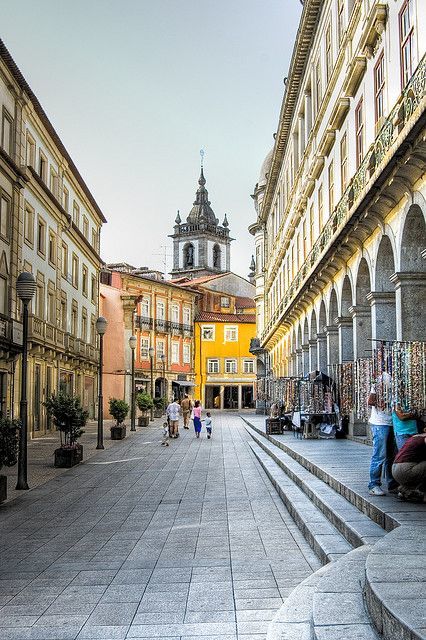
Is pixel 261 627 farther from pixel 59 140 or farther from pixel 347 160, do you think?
pixel 59 140

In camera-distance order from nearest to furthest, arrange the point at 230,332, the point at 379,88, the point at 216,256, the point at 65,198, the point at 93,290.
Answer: the point at 379,88 → the point at 65,198 → the point at 93,290 → the point at 230,332 → the point at 216,256

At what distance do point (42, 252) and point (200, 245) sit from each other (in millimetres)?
80725

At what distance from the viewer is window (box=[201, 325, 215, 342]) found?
3184 inches

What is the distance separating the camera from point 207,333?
81.0 meters

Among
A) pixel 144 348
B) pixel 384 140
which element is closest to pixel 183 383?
pixel 144 348

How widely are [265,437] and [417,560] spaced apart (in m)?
20.2

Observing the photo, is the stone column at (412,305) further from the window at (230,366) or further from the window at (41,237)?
the window at (230,366)

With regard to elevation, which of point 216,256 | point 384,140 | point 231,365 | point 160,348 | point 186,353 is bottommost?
point 231,365

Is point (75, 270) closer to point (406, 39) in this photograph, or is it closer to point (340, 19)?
point (340, 19)

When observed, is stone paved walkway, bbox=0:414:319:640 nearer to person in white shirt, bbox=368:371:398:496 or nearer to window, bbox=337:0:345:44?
person in white shirt, bbox=368:371:398:496

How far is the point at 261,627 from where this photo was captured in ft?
18.2

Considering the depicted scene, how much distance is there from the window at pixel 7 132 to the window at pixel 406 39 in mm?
14940

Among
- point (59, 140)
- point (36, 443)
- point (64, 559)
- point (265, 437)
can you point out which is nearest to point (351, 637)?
point (64, 559)

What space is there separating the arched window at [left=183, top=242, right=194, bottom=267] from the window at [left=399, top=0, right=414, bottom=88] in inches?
3856
